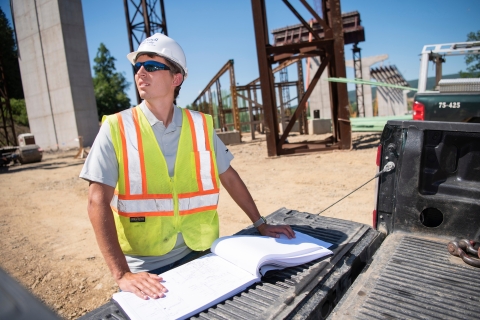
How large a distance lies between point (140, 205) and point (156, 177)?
17 cm

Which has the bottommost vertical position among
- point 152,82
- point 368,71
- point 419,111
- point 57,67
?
point 419,111

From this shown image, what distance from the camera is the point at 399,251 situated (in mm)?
1896

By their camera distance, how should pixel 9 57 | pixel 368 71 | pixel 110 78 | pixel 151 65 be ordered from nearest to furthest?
pixel 151 65 → pixel 368 71 → pixel 9 57 → pixel 110 78

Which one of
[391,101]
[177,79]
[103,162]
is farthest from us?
[391,101]

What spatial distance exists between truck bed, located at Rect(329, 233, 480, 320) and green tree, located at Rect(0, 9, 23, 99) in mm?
37062

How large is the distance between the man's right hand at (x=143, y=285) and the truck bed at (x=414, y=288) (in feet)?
2.38

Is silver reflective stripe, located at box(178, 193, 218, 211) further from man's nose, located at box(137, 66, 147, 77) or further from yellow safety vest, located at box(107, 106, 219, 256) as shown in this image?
man's nose, located at box(137, 66, 147, 77)

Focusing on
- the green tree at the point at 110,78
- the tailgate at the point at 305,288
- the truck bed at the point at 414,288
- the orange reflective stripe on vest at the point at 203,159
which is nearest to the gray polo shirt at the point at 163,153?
the orange reflective stripe on vest at the point at 203,159

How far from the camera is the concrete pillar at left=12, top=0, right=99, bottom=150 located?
Answer: 1952 cm

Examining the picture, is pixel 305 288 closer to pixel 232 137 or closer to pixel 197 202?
pixel 197 202

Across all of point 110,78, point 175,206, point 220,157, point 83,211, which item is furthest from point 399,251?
point 110,78

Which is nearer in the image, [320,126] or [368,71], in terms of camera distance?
[320,126]

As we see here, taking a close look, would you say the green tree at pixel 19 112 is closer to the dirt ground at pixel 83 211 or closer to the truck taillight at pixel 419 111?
the dirt ground at pixel 83 211

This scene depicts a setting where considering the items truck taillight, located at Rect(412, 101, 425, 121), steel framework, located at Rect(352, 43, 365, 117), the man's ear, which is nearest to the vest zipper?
the man's ear
